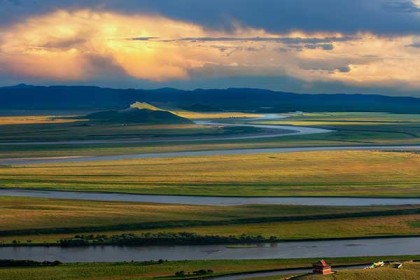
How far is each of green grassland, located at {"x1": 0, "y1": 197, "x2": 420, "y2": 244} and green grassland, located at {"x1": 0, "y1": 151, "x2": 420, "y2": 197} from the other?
34.6 feet

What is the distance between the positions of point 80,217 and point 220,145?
76.9m

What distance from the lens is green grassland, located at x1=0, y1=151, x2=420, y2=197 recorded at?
77750mm

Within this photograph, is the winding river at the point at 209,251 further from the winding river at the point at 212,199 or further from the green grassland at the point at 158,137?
the green grassland at the point at 158,137

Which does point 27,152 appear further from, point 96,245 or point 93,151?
point 96,245

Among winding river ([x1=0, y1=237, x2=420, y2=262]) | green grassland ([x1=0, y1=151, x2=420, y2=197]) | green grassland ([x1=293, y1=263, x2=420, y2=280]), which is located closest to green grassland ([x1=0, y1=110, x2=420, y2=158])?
green grassland ([x1=0, y1=151, x2=420, y2=197])

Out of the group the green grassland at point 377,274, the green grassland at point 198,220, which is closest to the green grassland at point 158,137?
the green grassland at point 198,220

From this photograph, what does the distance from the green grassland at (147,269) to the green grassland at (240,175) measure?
2847cm

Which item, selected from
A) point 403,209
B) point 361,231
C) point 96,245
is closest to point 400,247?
point 361,231

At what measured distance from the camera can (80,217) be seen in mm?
59344

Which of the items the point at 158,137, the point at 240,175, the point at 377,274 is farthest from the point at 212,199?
the point at 158,137

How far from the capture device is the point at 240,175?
89.2 m

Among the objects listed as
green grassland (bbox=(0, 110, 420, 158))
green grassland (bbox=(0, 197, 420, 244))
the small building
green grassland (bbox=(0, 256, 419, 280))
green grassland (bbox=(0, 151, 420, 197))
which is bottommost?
green grassland (bbox=(0, 256, 419, 280))

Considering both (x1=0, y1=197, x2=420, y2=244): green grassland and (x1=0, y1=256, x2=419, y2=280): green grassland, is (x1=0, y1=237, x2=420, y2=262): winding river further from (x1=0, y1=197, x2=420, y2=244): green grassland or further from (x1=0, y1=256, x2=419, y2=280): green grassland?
(x1=0, y1=197, x2=420, y2=244): green grassland

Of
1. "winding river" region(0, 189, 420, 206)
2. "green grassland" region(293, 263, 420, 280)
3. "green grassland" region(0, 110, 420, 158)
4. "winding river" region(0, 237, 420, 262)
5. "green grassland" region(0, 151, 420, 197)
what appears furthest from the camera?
"green grassland" region(0, 110, 420, 158)
